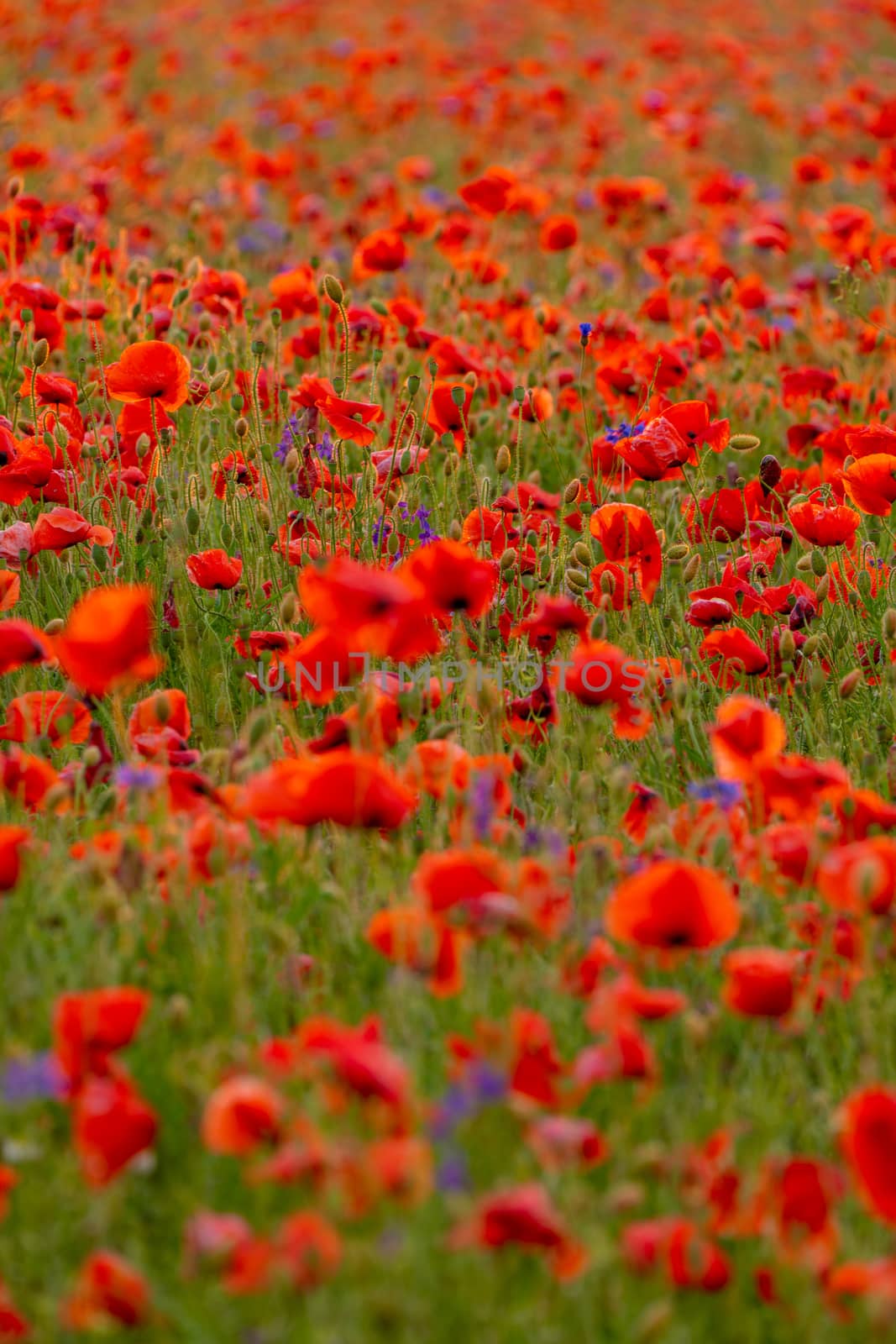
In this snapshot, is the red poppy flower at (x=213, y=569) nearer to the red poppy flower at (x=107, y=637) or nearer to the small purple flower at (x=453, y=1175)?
the red poppy flower at (x=107, y=637)

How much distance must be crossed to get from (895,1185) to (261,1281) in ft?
1.86

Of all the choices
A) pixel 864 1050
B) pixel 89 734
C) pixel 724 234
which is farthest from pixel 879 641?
pixel 724 234

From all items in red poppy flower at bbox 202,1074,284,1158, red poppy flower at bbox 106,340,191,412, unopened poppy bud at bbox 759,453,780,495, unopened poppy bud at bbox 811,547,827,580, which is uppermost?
red poppy flower at bbox 106,340,191,412

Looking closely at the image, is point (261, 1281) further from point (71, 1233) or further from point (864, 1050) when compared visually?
point (864, 1050)

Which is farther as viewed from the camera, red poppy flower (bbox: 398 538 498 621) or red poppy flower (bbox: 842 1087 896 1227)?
red poppy flower (bbox: 398 538 498 621)

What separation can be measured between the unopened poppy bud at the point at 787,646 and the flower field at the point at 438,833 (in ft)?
0.18

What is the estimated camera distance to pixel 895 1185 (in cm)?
143

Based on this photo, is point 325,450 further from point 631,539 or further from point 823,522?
point 823,522

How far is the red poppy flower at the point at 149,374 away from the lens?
9.33ft

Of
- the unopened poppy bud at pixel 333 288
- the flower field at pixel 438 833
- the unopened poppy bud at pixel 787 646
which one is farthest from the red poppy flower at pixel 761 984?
the unopened poppy bud at pixel 333 288

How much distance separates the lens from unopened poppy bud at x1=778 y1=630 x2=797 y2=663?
8.71ft

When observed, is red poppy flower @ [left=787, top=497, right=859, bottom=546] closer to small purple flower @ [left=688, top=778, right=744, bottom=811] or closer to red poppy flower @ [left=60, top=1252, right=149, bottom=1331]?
small purple flower @ [left=688, top=778, right=744, bottom=811]

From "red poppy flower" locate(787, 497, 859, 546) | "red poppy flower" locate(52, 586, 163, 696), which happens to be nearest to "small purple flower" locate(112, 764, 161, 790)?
"red poppy flower" locate(52, 586, 163, 696)

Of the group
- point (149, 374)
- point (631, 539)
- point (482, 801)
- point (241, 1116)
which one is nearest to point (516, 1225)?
point (241, 1116)
